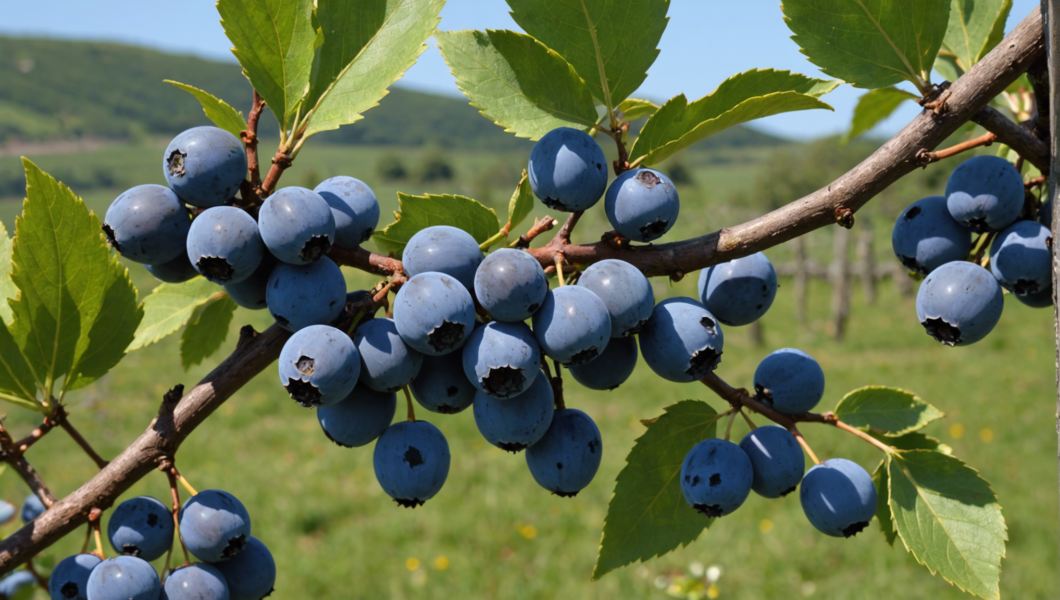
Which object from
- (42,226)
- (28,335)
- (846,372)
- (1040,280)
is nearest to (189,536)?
(28,335)

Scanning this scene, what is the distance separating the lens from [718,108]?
1145 mm

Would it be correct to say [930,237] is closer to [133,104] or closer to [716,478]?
[716,478]

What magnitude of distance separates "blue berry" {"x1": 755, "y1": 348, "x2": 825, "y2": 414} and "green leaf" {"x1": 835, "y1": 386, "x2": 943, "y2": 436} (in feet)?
0.30

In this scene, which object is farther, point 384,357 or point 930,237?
point 930,237

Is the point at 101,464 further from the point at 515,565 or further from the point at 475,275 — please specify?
the point at 515,565

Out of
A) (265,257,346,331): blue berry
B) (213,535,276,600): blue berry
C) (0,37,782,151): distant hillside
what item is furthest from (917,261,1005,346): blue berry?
(0,37,782,151): distant hillside

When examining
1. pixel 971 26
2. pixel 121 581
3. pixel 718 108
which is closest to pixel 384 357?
pixel 121 581

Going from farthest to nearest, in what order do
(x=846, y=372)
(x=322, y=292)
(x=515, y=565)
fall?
(x=846, y=372), (x=515, y=565), (x=322, y=292)

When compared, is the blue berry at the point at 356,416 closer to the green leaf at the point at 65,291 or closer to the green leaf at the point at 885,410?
the green leaf at the point at 65,291

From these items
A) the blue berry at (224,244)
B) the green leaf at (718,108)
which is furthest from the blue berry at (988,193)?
the blue berry at (224,244)

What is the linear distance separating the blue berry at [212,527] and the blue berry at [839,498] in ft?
3.14

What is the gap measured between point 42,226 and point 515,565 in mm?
4720

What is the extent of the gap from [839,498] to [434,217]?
0.84 metres

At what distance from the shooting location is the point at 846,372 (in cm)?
1038
